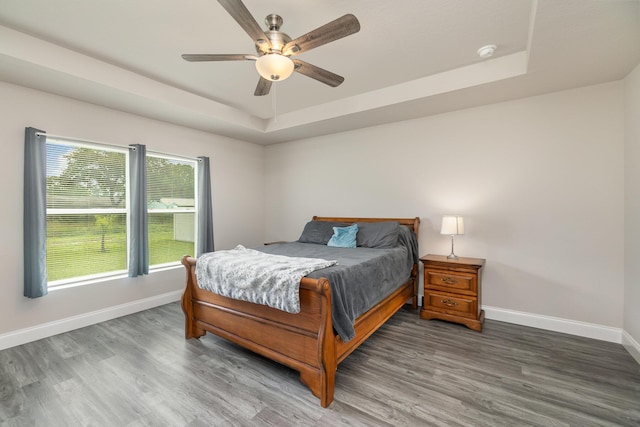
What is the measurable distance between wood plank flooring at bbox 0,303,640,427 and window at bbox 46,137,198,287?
0.87 metres

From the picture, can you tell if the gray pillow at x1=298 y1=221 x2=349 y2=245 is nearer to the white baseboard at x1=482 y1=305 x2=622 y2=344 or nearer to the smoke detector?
the white baseboard at x1=482 y1=305 x2=622 y2=344

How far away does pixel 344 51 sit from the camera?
2.56 metres

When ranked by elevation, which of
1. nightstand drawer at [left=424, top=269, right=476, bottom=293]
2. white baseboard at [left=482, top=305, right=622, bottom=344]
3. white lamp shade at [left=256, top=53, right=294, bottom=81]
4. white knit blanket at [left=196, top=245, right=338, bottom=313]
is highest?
white lamp shade at [left=256, top=53, right=294, bottom=81]

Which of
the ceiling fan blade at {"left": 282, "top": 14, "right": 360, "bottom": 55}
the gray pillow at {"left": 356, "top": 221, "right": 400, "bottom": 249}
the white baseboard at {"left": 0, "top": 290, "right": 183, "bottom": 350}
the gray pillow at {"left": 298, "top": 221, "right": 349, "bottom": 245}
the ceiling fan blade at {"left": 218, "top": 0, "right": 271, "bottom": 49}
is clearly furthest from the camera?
the gray pillow at {"left": 298, "top": 221, "right": 349, "bottom": 245}

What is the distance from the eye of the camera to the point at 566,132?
2902mm

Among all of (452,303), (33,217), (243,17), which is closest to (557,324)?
(452,303)

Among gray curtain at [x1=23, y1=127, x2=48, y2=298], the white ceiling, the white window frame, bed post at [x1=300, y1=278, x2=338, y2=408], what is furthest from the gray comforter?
gray curtain at [x1=23, y1=127, x2=48, y2=298]

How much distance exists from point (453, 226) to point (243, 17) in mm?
2785

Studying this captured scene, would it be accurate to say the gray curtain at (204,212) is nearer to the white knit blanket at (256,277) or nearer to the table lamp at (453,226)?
the white knit blanket at (256,277)

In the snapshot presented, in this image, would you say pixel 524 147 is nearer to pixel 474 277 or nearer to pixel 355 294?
pixel 474 277

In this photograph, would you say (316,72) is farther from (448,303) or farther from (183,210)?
(183,210)

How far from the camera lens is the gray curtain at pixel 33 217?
8.94ft

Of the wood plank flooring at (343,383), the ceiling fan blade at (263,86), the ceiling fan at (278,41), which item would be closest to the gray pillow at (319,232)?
the wood plank flooring at (343,383)

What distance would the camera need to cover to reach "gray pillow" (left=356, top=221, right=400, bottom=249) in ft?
11.4
